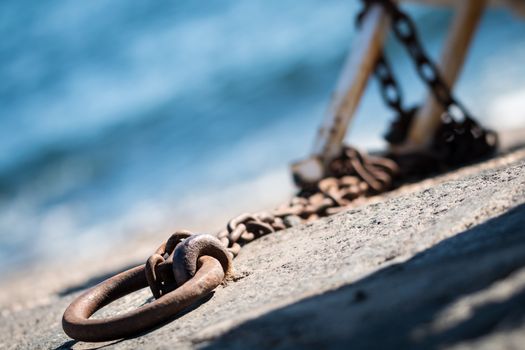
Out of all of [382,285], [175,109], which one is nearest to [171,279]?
[382,285]

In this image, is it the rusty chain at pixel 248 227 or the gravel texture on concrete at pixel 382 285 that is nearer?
the gravel texture on concrete at pixel 382 285

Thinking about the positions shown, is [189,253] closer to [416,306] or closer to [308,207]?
[416,306]

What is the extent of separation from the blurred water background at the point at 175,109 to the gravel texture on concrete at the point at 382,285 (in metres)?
4.26

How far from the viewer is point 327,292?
66.9 inches

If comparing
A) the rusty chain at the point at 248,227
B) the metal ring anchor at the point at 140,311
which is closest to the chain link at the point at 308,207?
the rusty chain at the point at 248,227

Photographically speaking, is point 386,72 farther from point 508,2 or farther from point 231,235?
point 231,235

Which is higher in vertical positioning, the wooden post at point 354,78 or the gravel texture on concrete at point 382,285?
the wooden post at point 354,78

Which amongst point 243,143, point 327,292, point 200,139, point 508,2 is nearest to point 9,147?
point 200,139

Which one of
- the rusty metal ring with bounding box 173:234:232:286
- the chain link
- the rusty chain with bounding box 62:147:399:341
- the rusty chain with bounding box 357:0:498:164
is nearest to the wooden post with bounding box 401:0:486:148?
the rusty chain with bounding box 357:0:498:164

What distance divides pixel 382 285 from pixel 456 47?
2702 mm

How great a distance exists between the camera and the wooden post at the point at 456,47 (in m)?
3.87

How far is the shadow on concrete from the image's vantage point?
1.21 meters

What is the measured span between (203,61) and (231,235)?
17.9 meters

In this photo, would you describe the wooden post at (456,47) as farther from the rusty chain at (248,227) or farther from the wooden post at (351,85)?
the wooden post at (351,85)
